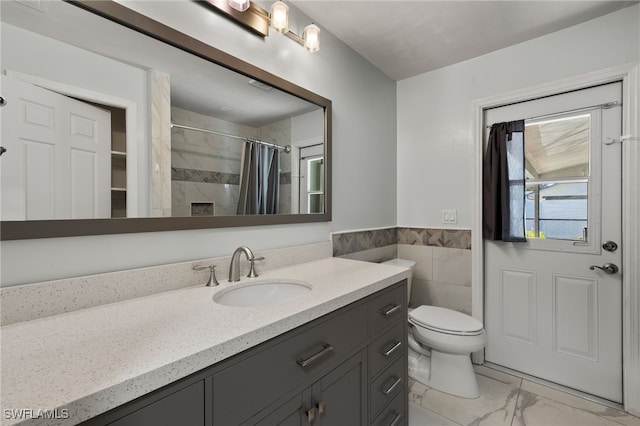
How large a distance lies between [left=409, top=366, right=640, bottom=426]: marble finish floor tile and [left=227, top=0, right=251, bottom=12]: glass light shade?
236 centimetres

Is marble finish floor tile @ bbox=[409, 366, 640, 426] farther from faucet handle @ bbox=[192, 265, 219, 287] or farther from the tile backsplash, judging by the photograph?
faucet handle @ bbox=[192, 265, 219, 287]

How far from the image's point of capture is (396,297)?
54.5 inches

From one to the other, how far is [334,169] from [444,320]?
1.26m

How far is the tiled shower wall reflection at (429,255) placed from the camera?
2205mm

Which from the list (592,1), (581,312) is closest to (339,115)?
(592,1)

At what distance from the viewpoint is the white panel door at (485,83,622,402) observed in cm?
174

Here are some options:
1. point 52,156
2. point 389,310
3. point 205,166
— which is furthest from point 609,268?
point 52,156

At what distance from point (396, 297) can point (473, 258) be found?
1140mm

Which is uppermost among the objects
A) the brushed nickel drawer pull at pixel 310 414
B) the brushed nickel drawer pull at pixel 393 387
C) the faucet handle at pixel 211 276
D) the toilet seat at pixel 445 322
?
the faucet handle at pixel 211 276

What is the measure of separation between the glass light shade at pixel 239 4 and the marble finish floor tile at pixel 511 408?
2356 mm

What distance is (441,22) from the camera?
1776 millimetres

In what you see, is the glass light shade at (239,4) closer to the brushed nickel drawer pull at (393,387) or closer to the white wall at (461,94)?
the white wall at (461,94)

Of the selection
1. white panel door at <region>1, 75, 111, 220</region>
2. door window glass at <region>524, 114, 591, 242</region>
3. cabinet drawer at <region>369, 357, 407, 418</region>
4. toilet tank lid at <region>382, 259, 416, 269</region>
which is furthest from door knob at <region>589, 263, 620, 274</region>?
white panel door at <region>1, 75, 111, 220</region>

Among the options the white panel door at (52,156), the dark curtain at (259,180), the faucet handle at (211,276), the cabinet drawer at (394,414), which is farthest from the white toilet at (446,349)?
the white panel door at (52,156)
